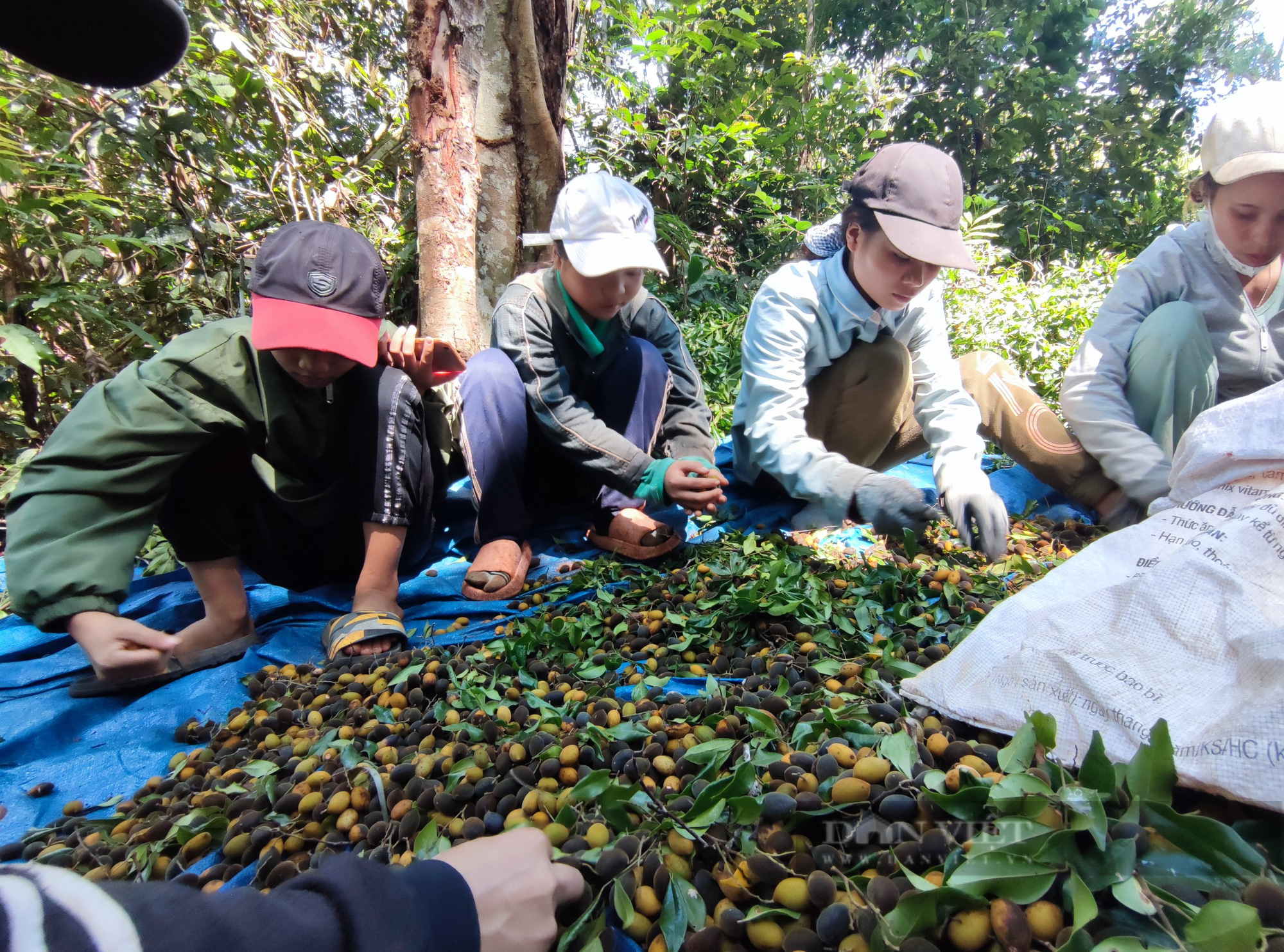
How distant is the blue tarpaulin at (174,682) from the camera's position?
131 cm

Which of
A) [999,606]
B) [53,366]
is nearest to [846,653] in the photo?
[999,606]

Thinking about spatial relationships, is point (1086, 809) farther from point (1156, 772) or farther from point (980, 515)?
point (980, 515)

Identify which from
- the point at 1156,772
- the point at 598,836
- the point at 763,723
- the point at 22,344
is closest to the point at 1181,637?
the point at 1156,772

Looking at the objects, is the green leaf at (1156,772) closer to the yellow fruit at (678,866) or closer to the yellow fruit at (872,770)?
the yellow fruit at (872,770)

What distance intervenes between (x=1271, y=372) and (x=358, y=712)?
262 cm

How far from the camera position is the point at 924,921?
694 mm

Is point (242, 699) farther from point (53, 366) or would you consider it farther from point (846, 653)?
point (53, 366)

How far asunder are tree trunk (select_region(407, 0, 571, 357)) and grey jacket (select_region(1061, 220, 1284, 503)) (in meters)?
2.25

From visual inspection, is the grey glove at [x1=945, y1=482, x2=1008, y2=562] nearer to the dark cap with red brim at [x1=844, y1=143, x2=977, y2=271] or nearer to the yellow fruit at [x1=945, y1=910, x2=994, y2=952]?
the dark cap with red brim at [x1=844, y1=143, x2=977, y2=271]

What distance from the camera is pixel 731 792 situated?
3.05 feet

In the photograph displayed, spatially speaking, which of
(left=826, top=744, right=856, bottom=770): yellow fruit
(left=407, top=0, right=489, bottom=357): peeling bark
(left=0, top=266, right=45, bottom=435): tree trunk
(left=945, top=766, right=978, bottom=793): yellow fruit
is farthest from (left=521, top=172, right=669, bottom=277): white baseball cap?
(left=0, top=266, right=45, bottom=435): tree trunk

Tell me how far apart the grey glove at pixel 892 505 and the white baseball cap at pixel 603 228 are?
83 cm

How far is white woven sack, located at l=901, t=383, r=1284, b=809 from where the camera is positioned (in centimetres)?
80

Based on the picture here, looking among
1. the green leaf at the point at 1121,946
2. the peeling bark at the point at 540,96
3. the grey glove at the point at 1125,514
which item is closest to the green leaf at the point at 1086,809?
the green leaf at the point at 1121,946
